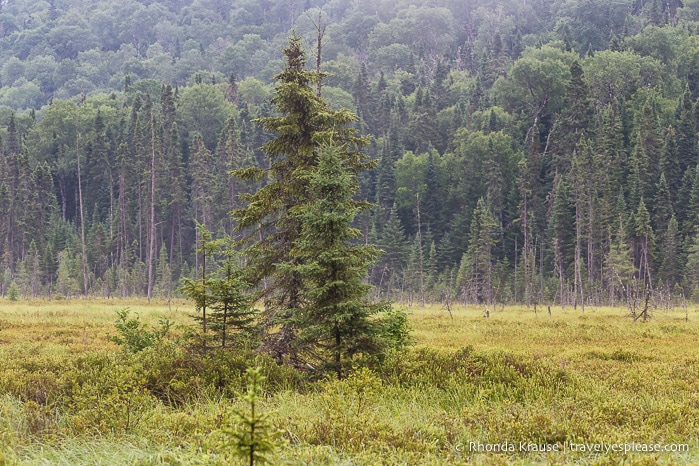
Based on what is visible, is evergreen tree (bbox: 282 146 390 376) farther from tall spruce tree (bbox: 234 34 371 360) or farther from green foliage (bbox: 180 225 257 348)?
tall spruce tree (bbox: 234 34 371 360)

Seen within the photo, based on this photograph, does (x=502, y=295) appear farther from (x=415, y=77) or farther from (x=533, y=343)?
(x=415, y=77)

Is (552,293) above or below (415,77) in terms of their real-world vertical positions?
below

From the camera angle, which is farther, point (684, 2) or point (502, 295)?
point (684, 2)

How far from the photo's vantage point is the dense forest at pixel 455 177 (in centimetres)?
6275

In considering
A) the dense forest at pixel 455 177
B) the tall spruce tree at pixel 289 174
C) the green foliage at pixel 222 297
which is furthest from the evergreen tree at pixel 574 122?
the green foliage at pixel 222 297

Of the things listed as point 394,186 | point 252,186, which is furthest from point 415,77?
point 252,186

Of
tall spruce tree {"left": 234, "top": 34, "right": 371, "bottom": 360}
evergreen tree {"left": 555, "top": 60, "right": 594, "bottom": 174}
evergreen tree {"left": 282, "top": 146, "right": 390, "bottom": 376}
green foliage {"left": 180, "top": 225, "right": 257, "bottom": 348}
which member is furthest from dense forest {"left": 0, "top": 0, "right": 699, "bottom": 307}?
evergreen tree {"left": 282, "top": 146, "right": 390, "bottom": 376}

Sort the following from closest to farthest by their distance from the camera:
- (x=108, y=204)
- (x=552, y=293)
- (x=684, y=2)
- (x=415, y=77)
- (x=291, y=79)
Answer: (x=291, y=79)
(x=552, y=293)
(x=108, y=204)
(x=684, y=2)
(x=415, y=77)

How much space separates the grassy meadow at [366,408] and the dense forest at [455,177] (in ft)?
111

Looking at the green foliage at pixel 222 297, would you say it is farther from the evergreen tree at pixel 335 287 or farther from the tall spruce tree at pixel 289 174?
the evergreen tree at pixel 335 287

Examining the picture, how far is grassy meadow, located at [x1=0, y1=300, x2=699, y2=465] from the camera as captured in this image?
21.3 feet

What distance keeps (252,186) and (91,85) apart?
111821mm

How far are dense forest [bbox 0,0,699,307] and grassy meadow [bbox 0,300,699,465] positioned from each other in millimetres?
33831

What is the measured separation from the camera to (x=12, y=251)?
77562 mm
